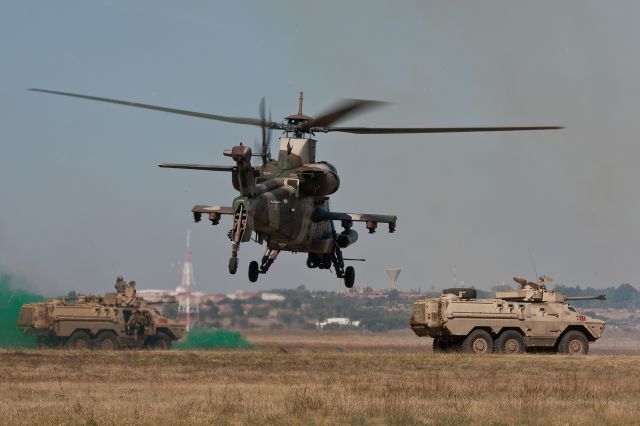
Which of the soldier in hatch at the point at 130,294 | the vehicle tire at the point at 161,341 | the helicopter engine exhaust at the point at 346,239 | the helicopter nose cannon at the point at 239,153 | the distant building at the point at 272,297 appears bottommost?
the vehicle tire at the point at 161,341

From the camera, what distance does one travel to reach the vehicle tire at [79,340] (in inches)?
1924

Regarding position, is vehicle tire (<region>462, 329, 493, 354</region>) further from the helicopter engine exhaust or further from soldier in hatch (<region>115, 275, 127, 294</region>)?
soldier in hatch (<region>115, 275, 127, 294</region>)

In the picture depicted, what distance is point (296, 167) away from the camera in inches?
1384

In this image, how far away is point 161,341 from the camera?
173ft

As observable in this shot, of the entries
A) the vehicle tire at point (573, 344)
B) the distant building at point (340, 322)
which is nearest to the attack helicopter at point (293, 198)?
the vehicle tire at point (573, 344)

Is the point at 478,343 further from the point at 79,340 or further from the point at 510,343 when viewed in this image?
the point at 79,340

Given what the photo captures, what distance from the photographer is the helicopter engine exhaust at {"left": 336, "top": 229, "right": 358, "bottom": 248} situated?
38.3 metres

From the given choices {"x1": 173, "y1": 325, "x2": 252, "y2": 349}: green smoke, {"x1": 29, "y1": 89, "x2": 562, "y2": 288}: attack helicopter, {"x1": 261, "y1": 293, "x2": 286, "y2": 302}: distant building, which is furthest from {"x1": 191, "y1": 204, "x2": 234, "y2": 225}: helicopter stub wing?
{"x1": 261, "y1": 293, "x2": 286, "y2": 302}: distant building

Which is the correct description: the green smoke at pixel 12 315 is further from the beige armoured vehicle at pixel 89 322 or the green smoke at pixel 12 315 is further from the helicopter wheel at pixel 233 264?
the helicopter wheel at pixel 233 264

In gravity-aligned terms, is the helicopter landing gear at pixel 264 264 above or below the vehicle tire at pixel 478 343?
above

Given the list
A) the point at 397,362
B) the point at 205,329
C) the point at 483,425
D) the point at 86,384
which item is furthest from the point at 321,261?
the point at 205,329

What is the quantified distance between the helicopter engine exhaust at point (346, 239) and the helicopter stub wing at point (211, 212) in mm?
4035

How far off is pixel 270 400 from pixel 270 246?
13949mm

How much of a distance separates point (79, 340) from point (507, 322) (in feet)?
64.8
